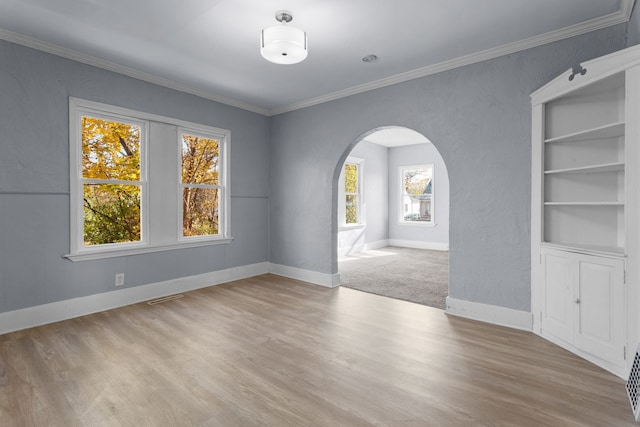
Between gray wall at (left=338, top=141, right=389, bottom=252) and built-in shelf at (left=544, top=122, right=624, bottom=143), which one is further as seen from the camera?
gray wall at (left=338, top=141, right=389, bottom=252)

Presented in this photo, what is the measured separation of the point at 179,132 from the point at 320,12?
261cm

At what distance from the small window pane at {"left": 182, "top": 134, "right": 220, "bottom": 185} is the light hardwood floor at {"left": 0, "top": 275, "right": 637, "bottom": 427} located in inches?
76.7

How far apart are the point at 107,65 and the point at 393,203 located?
281 inches

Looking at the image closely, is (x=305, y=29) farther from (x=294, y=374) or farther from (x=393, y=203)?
(x=393, y=203)

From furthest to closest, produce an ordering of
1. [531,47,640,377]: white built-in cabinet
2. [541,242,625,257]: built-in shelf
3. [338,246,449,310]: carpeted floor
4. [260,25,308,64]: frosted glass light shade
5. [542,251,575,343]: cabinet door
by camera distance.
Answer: [338,246,449,310]: carpeted floor < [542,251,575,343]: cabinet door < [260,25,308,64]: frosted glass light shade < [541,242,625,257]: built-in shelf < [531,47,640,377]: white built-in cabinet

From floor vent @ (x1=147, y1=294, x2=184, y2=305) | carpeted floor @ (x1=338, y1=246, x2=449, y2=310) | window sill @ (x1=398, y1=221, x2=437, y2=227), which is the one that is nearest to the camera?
floor vent @ (x1=147, y1=294, x2=184, y2=305)

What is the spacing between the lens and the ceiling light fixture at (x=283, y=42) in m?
2.49

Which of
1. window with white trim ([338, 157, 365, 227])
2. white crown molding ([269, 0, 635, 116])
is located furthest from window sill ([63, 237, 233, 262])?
window with white trim ([338, 157, 365, 227])

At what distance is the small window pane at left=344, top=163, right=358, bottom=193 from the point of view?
7685 mm

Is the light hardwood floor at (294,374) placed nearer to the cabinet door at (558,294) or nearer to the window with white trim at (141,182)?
the cabinet door at (558,294)

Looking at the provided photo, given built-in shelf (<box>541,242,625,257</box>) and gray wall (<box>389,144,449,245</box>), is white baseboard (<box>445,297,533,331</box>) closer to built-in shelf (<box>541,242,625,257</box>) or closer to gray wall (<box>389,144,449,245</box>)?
built-in shelf (<box>541,242,625,257</box>)

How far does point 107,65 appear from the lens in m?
3.51

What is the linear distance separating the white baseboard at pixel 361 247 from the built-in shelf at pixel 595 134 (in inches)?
198

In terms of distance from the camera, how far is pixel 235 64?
3566 mm
